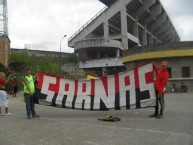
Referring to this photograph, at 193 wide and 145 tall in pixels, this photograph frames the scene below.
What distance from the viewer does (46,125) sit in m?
9.84

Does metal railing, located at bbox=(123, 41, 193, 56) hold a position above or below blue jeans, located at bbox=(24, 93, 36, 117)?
above

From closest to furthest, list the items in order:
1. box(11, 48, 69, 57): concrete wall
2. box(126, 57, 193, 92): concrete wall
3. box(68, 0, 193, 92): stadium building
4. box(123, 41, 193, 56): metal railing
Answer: box(123, 41, 193, 56): metal railing < box(126, 57, 193, 92): concrete wall < box(68, 0, 193, 92): stadium building < box(11, 48, 69, 57): concrete wall

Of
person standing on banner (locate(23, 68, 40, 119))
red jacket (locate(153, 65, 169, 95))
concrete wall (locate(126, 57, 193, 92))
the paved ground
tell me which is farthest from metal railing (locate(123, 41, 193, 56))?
person standing on banner (locate(23, 68, 40, 119))

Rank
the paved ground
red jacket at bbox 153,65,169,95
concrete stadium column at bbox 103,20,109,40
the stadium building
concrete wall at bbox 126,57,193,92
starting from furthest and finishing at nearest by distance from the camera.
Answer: concrete stadium column at bbox 103,20,109,40 → the stadium building → concrete wall at bbox 126,57,193,92 → red jacket at bbox 153,65,169,95 → the paved ground

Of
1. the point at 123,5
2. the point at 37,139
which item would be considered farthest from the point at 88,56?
the point at 37,139

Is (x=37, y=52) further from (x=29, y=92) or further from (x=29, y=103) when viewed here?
(x=29, y=103)

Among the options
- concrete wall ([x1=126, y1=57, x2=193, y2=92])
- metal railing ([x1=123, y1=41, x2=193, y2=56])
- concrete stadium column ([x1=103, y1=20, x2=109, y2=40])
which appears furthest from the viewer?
concrete stadium column ([x1=103, y1=20, x2=109, y2=40])

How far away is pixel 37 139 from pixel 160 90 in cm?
503

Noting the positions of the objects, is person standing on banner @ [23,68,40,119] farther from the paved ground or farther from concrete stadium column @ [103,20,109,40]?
concrete stadium column @ [103,20,109,40]

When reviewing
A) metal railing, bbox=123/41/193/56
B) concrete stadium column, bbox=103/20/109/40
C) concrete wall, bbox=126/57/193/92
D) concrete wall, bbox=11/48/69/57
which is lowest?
concrete wall, bbox=126/57/193/92

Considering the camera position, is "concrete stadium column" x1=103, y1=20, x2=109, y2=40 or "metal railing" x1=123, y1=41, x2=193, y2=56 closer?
"metal railing" x1=123, y1=41, x2=193, y2=56

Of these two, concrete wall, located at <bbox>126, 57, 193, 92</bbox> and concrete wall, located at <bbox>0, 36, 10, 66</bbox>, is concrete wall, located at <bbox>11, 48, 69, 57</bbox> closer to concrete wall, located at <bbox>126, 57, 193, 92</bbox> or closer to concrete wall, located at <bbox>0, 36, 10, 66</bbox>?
concrete wall, located at <bbox>0, 36, 10, 66</bbox>

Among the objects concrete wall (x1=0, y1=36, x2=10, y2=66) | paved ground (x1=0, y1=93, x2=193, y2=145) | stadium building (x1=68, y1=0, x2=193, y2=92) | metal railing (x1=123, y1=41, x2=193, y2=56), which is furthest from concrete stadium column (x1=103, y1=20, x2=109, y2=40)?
paved ground (x1=0, y1=93, x2=193, y2=145)

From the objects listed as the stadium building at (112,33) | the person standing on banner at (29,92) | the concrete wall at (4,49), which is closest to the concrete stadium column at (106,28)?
the stadium building at (112,33)
